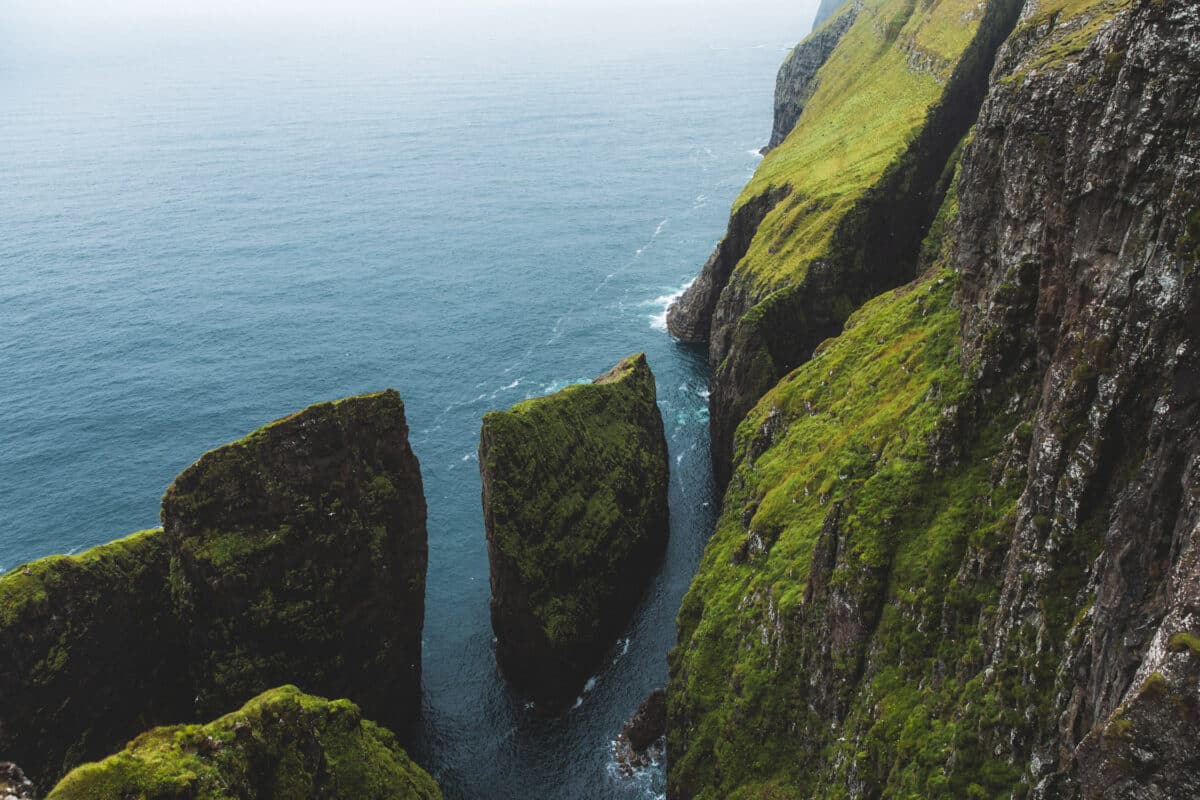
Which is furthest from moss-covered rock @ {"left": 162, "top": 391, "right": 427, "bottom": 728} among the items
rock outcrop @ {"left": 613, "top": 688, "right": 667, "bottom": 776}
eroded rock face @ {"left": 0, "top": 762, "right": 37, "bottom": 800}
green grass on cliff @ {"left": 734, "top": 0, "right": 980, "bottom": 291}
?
green grass on cliff @ {"left": 734, "top": 0, "right": 980, "bottom": 291}

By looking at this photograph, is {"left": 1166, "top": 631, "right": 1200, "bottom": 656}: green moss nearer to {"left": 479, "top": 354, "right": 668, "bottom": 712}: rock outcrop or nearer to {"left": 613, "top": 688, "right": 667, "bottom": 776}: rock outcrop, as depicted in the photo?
{"left": 613, "top": 688, "right": 667, "bottom": 776}: rock outcrop

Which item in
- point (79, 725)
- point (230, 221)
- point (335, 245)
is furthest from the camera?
point (230, 221)

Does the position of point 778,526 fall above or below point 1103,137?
below

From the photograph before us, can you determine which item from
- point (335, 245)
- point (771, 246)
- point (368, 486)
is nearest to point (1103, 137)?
point (368, 486)


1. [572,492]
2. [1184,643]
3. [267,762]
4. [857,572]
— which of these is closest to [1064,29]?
[857,572]

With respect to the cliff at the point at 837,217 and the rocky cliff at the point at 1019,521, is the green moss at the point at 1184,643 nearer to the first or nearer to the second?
the rocky cliff at the point at 1019,521

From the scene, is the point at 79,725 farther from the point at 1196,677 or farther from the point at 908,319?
the point at 908,319

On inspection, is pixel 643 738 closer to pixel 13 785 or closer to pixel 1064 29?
pixel 13 785
